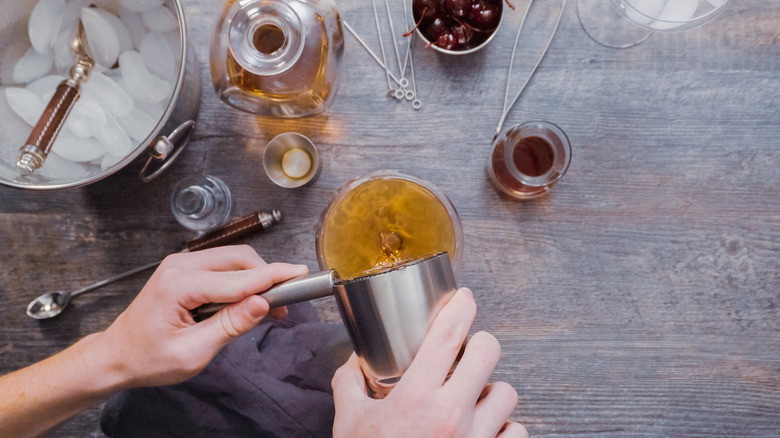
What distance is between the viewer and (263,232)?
92 cm

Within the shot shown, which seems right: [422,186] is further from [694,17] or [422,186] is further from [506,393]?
[694,17]

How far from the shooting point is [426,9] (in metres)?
0.85

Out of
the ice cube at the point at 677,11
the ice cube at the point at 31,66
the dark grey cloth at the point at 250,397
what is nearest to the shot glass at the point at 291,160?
the dark grey cloth at the point at 250,397

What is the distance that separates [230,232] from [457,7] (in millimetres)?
545

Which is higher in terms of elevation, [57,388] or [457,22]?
[457,22]

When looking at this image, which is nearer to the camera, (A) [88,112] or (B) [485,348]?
(B) [485,348]

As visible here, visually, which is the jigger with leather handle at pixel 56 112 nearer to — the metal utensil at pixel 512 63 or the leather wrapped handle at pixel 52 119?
the leather wrapped handle at pixel 52 119

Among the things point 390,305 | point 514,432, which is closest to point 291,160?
point 390,305

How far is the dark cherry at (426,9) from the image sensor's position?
852mm

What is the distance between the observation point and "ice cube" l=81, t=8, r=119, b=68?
788 millimetres

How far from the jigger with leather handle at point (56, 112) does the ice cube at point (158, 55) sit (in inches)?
3.5

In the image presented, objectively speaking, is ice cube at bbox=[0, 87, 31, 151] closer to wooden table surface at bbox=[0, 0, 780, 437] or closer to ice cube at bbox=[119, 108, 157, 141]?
ice cube at bbox=[119, 108, 157, 141]

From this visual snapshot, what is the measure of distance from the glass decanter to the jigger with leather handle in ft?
0.67

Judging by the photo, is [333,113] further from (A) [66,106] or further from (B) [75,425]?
(B) [75,425]
